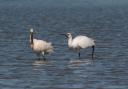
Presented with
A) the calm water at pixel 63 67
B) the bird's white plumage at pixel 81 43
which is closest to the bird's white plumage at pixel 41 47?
the calm water at pixel 63 67

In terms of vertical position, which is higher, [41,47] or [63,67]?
[41,47]

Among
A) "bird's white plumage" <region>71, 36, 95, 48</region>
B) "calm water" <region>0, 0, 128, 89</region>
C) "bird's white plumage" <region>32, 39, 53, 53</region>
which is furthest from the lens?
"bird's white plumage" <region>71, 36, 95, 48</region>

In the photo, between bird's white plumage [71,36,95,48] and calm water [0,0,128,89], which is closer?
calm water [0,0,128,89]

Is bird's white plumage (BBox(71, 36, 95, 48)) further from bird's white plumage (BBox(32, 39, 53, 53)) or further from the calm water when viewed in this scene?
bird's white plumage (BBox(32, 39, 53, 53))

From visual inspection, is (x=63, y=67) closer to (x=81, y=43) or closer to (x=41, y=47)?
(x=41, y=47)

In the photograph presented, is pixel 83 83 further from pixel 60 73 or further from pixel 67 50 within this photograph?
pixel 67 50

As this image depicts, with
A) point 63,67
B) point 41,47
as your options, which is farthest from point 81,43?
point 63,67

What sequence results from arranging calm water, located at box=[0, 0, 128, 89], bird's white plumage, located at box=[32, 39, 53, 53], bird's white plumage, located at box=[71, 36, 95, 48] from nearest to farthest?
calm water, located at box=[0, 0, 128, 89] → bird's white plumage, located at box=[32, 39, 53, 53] → bird's white plumage, located at box=[71, 36, 95, 48]

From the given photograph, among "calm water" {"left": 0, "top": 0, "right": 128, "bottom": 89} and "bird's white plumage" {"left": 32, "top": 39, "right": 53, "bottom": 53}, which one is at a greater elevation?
"bird's white plumage" {"left": 32, "top": 39, "right": 53, "bottom": 53}

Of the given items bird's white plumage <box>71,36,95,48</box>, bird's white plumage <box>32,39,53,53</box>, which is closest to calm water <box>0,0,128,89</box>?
bird's white plumage <box>32,39,53,53</box>

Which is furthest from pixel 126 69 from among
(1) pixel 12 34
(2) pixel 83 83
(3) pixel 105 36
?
(1) pixel 12 34

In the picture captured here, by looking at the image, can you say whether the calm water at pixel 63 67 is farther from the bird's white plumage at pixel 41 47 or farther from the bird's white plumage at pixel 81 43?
the bird's white plumage at pixel 81 43

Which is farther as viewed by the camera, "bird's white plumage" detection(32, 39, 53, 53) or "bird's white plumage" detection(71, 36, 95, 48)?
"bird's white plumage" detection(71, 36, 95, 48)

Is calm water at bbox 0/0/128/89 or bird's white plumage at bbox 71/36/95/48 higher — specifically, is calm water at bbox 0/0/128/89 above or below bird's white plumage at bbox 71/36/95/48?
below
